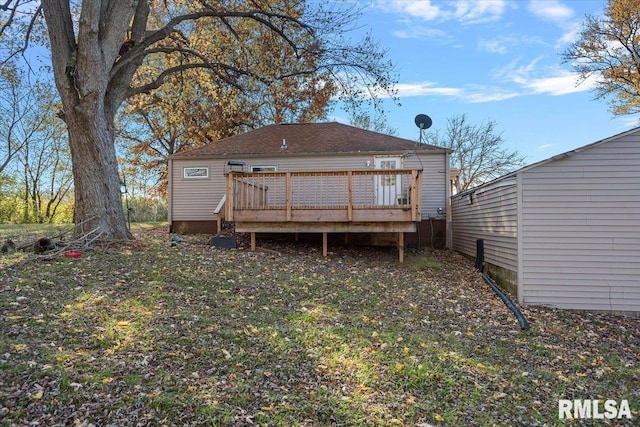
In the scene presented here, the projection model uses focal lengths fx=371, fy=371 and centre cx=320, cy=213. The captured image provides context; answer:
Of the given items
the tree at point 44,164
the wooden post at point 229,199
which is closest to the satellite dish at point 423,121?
the wooden post at point 229,199

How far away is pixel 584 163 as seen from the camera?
21.5ft

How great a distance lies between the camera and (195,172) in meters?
12.7

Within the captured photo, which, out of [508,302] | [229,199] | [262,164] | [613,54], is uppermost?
[613,54]

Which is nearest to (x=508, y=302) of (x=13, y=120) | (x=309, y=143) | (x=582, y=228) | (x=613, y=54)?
(x=582, y=228)

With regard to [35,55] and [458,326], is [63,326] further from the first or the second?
[35,55]

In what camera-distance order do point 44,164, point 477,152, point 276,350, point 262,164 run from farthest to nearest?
point 477,152, point 44,164, point 262,164, point 276,350

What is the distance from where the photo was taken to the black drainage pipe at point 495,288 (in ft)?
17.9

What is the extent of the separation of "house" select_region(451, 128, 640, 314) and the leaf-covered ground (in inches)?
17.5

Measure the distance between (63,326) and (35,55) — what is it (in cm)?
951

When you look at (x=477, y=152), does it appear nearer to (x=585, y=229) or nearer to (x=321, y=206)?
(x=585, y=229)

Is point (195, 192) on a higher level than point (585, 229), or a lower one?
higher

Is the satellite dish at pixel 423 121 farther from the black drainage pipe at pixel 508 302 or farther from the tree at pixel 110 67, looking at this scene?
the black drainage pipe at pixel 508 302

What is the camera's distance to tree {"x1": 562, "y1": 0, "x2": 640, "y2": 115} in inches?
605

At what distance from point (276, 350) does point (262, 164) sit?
29.8ft
